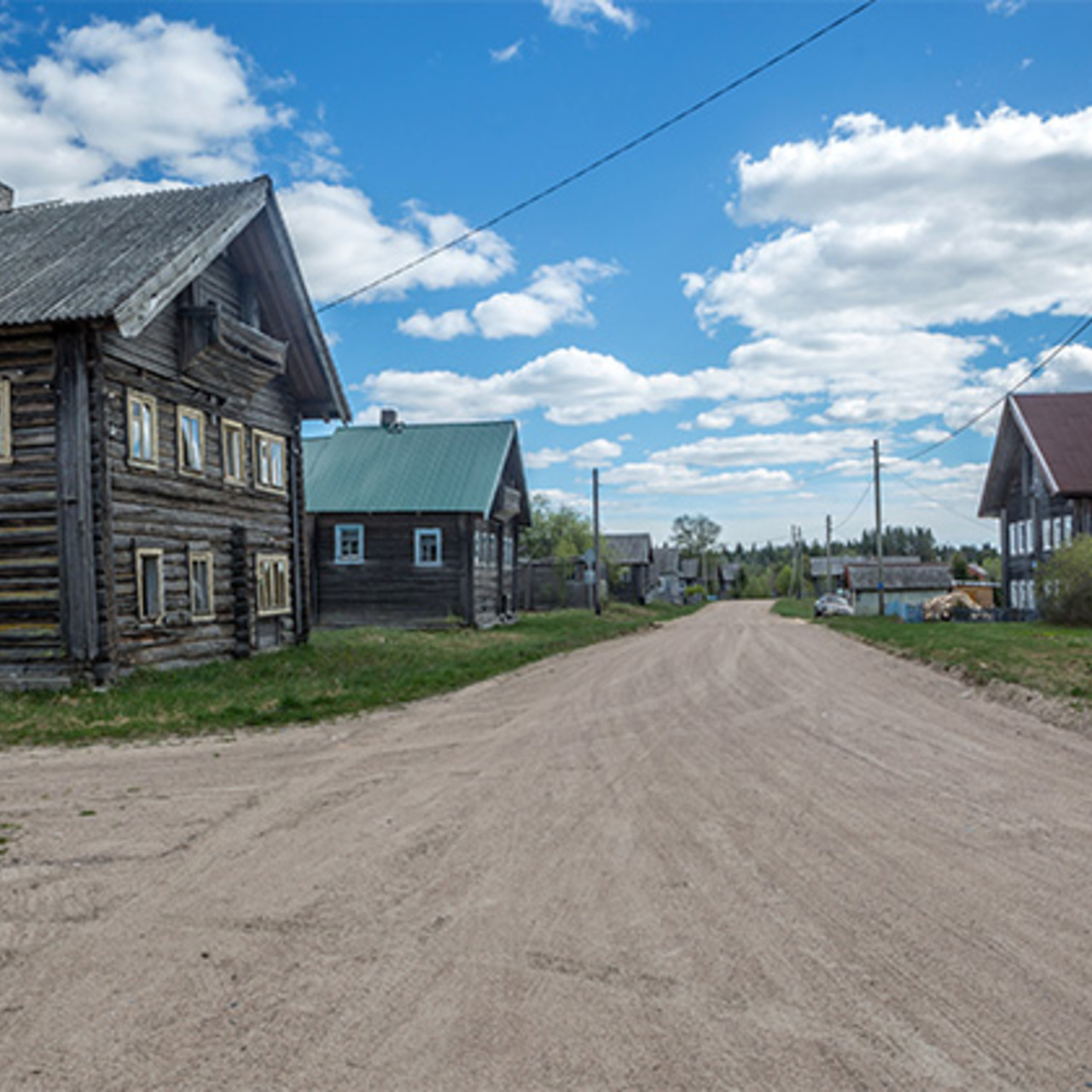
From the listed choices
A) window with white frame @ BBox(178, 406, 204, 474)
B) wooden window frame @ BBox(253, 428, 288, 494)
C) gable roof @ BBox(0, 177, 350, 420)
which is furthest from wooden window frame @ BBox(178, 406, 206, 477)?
gable roof @ BBox(0, 177, 350, 420)

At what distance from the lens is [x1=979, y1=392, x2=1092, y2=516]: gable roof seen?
39719mm

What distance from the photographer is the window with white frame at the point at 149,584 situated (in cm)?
1655

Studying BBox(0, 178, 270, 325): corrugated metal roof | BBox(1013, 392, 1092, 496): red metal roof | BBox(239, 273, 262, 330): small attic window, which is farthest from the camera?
BBox(1013, 392, 1092, 496): red metal roof

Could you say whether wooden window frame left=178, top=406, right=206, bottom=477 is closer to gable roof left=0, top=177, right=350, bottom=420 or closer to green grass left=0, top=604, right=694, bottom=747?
gable roof left=0, top=177, right=350, bottom=420

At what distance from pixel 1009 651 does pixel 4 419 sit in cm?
1905

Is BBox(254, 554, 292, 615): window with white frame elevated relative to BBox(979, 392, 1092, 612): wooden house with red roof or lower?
lower

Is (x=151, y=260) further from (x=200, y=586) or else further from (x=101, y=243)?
(x=200, y=586)

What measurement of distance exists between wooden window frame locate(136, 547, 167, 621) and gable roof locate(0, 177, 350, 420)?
3.93 m

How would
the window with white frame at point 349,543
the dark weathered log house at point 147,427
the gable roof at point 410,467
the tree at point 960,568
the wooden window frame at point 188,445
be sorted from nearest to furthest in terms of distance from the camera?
1. the dark weathered log house at point 147,427
2. the wooden window frame at point 188,445
3. the gable roof at point 410,467
4. the window with white frame at point 349,543
5. the tree at point 960,568

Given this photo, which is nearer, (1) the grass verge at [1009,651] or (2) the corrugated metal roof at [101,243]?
(2) the corrugated metal roof at [101,243]

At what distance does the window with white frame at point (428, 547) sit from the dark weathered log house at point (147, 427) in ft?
35.2

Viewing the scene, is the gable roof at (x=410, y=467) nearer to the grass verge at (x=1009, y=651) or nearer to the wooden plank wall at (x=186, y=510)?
the wooden plank wall at (x=186, y=510)

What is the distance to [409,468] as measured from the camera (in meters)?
34.9

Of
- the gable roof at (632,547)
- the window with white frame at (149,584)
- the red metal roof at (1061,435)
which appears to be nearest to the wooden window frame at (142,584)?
the window with white frame at (149,584)
